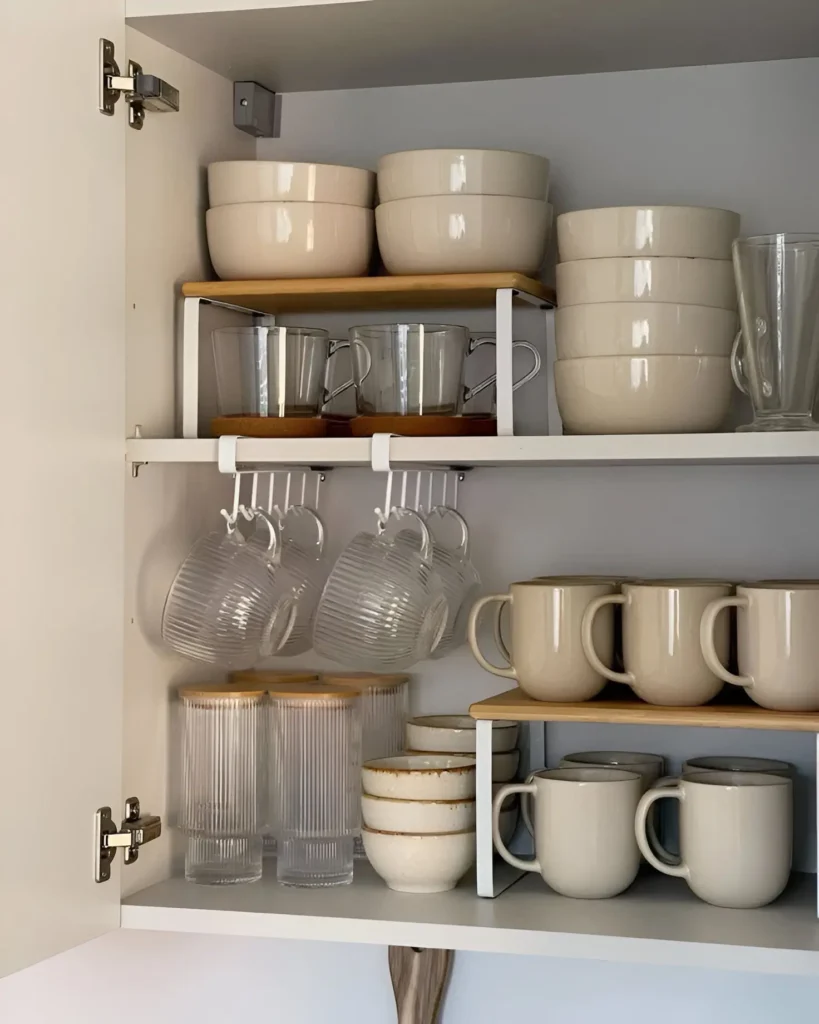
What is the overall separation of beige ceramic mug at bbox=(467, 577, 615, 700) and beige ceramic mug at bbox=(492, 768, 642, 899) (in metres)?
0.08

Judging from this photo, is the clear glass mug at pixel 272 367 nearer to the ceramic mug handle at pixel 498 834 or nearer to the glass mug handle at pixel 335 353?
the glass mug handle at pixel 335 353

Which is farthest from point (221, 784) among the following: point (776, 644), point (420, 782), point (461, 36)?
point (461, 36)

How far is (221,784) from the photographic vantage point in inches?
52.0

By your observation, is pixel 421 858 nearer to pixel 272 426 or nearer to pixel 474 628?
pixel 474 628

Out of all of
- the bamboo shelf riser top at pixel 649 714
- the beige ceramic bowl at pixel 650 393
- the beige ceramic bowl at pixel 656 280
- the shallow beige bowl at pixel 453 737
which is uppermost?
the beige ceramic bowl at pixel 656 280

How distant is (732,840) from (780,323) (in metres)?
0.44

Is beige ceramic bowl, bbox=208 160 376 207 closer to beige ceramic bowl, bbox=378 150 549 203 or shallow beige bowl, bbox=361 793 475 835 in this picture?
beige ceramic bowl, bbox=378 150 549 203

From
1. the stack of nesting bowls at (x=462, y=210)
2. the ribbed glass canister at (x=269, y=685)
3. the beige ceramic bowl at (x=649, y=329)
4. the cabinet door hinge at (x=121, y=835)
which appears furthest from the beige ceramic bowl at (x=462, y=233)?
the cabinet door hinge at (x=121, y=835)

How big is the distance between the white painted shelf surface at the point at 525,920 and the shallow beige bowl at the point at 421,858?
14 millimetres

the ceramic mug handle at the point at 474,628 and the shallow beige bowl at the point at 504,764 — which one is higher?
the ceramic mug handle at the point at 474,628

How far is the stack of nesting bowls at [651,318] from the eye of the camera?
122cm

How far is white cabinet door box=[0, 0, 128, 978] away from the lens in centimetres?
109

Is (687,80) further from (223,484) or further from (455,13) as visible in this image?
(223,484)

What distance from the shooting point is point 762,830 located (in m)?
1.21
